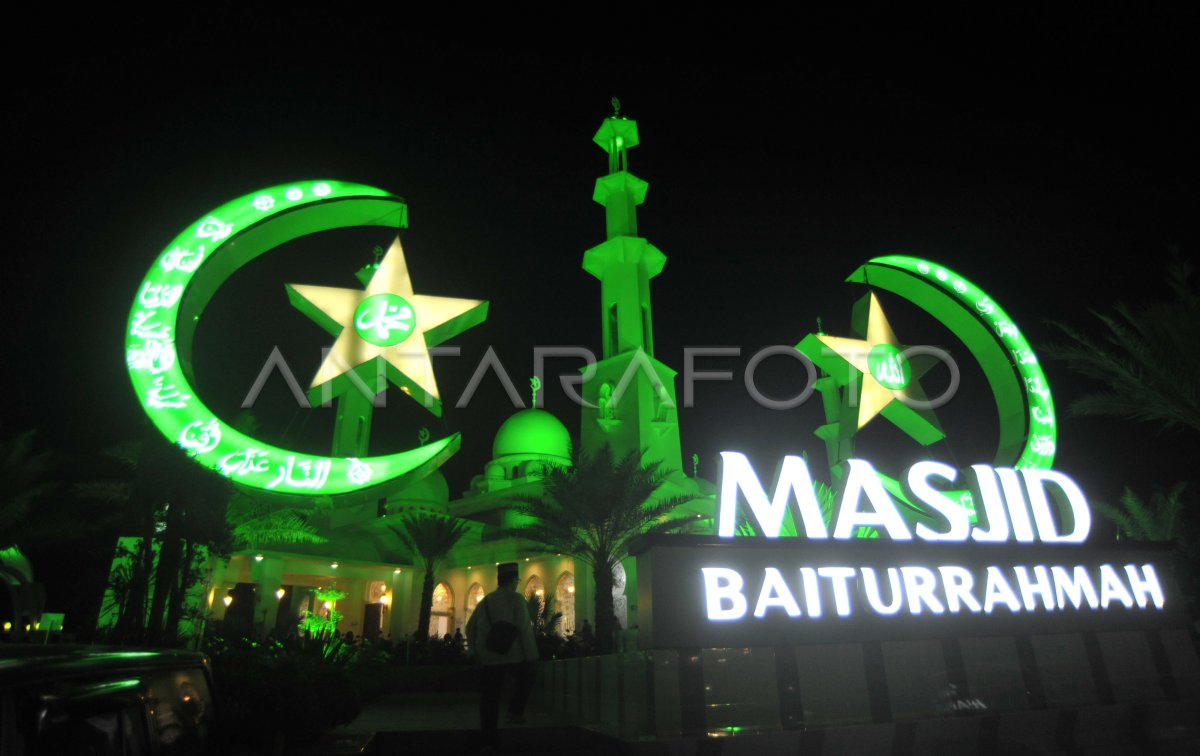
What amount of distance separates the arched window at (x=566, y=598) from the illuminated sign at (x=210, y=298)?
17.6 m

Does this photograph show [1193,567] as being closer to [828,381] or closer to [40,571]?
[828,381]

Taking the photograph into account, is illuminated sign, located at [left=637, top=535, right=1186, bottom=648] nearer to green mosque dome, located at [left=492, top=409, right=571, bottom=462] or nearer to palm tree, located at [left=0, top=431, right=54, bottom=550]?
palm tree, located at [left=0, top=431, right=54, bottom=550]

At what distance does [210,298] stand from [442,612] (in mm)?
25425

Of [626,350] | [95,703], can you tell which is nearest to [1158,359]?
[95,703]

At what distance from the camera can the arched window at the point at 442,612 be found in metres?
35.2

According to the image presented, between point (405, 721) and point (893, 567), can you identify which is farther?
point (405, 721)

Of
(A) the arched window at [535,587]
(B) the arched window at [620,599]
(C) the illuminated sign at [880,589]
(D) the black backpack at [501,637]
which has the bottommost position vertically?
(D) the black backpack at [501,637]

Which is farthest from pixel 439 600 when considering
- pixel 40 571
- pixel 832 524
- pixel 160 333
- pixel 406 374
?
pixel 832 524

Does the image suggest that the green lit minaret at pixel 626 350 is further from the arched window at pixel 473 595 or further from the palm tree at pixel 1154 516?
the palm tree at pixel 1154 516

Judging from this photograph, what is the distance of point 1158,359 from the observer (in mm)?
13805

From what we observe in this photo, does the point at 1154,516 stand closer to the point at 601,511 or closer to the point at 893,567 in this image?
the point at 601,511

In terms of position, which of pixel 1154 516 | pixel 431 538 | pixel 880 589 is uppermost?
pixel 431 538

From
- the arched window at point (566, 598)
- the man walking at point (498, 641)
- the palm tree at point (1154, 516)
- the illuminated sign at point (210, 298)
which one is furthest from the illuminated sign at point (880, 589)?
the arched window at point (566, 598)

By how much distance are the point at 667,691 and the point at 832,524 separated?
3.98m
